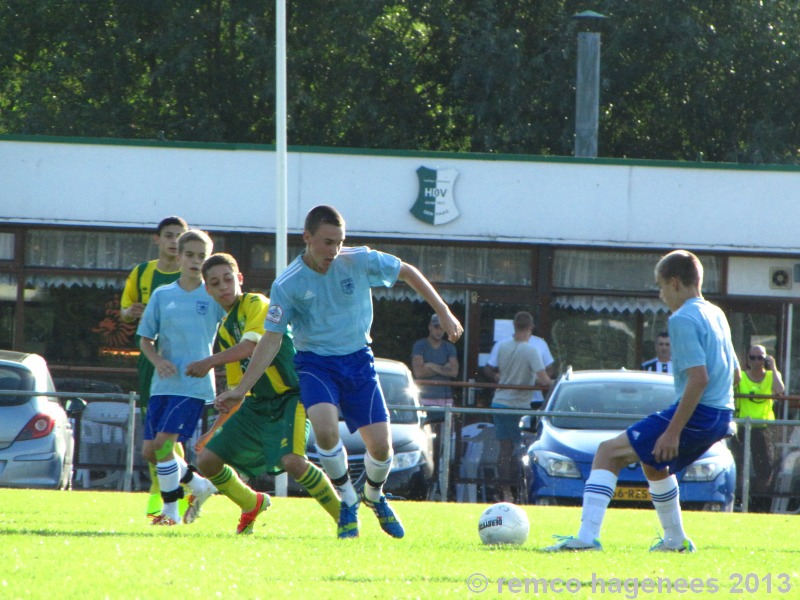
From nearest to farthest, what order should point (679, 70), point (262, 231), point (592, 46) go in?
point (262, 231)
point (592, 46)
point (679, 70)

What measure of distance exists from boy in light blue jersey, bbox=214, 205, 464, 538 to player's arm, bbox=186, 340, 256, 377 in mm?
360

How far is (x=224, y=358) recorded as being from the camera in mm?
8250

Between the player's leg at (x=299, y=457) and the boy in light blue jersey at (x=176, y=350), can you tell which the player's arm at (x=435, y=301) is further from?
the boy in light blue jersey at (x=176, y=350)

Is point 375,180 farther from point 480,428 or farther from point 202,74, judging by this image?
point 202,74

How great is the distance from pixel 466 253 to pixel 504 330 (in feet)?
3.98

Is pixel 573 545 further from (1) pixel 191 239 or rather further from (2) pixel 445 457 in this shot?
(2) pixel 445 457

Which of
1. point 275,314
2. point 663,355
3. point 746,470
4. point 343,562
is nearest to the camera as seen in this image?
point 343,562

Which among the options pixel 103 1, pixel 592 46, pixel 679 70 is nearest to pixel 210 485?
pixel 592 46

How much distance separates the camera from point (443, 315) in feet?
25.1

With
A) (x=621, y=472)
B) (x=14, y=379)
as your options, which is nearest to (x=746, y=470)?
(x=621, y=472)

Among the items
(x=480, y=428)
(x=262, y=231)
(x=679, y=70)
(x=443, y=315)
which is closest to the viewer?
(x=443, y=315)

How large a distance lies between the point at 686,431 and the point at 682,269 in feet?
2.82

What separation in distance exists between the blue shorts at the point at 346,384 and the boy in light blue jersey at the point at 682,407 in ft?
4.47

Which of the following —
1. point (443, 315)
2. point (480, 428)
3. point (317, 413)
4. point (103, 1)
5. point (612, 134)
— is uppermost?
point (103, 1)
